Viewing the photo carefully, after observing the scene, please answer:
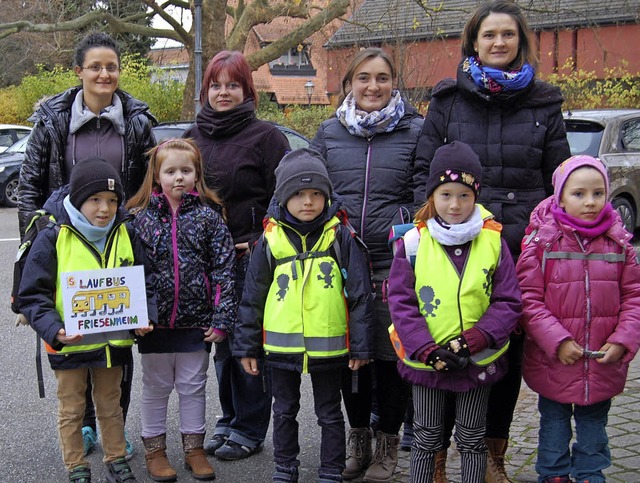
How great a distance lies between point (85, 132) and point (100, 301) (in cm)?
105

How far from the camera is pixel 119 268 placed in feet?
13.0

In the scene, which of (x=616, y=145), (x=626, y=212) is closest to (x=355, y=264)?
(x=616, y=145)

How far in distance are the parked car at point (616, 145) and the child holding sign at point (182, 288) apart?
7.27m

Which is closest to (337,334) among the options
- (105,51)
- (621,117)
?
(105,51)

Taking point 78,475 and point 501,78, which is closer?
point 501,78

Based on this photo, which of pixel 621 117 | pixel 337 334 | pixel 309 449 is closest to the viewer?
pixel 337 334

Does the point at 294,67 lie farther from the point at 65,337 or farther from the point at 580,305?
the point at 580,305

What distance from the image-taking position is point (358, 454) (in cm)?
430

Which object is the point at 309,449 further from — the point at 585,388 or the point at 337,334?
the point at 585,388

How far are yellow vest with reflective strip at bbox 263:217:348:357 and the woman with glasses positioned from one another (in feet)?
3.29

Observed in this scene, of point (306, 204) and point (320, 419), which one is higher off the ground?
point (306, 204)

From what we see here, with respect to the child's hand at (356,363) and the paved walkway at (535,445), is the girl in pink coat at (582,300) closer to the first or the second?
the paved walkway at (535,445)

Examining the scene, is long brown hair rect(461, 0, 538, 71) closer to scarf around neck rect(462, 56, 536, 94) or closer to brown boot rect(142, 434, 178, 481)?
scarf around neck rect(462, 56, 536, 94)

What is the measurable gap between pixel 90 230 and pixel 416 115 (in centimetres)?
176
